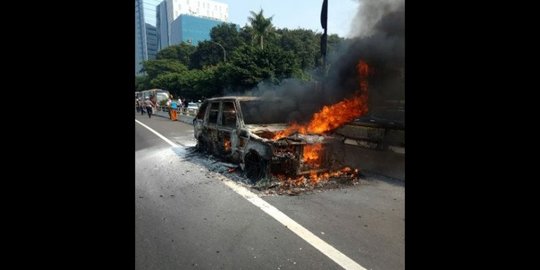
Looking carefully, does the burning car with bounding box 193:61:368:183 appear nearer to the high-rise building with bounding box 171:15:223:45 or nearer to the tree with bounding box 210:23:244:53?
the tree with bounding box 210:23:244:53

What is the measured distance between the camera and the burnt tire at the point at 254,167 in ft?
22.7

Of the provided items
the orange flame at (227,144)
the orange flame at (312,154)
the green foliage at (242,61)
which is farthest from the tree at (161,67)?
the orange flame at (312,154)

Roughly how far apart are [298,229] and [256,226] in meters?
0.55

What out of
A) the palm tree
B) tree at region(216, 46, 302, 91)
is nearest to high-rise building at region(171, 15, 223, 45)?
the palm tree

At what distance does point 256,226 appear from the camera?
185 inches

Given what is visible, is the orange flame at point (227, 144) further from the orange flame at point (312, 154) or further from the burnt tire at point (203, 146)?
the orange flame at point (312, 154)

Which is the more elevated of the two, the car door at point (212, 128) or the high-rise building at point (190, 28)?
the high-rise building at point (190, 28)

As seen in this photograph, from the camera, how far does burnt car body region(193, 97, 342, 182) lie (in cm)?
669

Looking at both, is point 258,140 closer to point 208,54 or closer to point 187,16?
point 208,54

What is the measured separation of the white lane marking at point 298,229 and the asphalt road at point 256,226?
0.06 meters

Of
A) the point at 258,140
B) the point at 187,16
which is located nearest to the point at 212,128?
the point at 258,140
